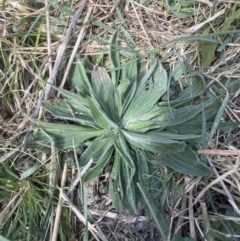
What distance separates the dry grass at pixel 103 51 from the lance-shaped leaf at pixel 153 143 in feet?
0.42

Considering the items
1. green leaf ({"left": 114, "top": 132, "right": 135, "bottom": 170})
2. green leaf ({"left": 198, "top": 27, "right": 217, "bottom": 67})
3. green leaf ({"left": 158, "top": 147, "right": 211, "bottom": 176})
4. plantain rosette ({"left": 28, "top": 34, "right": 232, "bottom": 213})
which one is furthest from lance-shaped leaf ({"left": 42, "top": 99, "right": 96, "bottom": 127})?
green leaf ({"left": 198, "top": 27, "right": 217, "bottom": 67})

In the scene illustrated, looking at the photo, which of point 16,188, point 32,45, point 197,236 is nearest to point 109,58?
point 32,45

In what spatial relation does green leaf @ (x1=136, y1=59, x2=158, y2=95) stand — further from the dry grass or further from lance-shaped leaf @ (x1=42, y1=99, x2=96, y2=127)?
lance-shaped leaf @ (x1=42, y1=99, x2=96, y2=127)

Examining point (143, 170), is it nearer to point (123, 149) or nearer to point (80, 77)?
point (123, 149)

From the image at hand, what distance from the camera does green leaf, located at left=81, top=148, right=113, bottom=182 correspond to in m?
1.59

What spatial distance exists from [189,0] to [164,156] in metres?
0.66

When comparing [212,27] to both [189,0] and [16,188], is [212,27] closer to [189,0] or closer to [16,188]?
[189,0]

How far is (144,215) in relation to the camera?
1.64 meters

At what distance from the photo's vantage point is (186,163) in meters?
1.59

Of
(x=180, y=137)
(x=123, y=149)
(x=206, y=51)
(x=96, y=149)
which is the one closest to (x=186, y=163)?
(x=180, y=137)

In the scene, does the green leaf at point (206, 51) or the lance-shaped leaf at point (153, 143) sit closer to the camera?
the lance-shaped leaf at point (153, 143)

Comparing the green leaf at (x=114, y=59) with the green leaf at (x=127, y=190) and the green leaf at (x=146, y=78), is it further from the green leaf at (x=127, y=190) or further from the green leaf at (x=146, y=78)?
the green leaf at (x=127, y=190)

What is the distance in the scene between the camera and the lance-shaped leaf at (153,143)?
1.53 m

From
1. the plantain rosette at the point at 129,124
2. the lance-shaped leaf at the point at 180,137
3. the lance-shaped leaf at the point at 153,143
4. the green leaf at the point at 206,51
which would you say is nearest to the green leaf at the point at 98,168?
the plantain rosette at the point at 129,124
